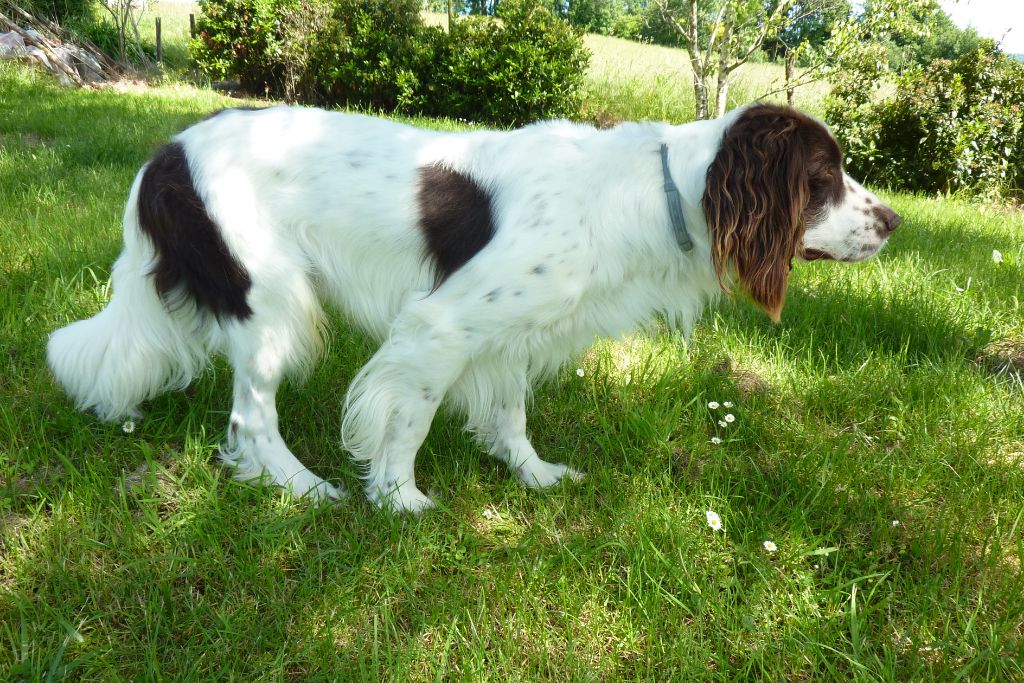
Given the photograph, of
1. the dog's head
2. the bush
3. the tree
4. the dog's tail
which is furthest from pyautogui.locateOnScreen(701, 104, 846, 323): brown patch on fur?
the bush

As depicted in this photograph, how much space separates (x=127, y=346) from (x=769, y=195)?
2.18 meters

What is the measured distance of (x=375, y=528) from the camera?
2.22m

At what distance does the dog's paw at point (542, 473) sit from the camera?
2.54 m

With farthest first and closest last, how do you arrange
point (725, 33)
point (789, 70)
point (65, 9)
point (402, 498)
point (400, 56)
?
point (65, 9) < point (400, 56) < point (789, 70) < point (725, 33) < point (402, 498)

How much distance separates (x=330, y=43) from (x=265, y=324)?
32.4ft

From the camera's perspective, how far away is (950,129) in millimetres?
7902

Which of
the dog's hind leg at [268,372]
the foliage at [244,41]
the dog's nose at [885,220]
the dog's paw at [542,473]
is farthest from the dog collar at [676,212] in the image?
the foliage at [244,41]

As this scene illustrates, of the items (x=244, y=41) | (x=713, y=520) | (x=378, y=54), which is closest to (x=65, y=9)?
(x=244, y=41)

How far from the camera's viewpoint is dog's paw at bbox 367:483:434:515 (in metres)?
2.31

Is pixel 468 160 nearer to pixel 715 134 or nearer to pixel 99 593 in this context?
pixel 715 134

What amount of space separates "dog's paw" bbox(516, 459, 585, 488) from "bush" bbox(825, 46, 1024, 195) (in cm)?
752

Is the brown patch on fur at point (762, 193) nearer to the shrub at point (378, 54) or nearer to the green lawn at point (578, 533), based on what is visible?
the green lawn at point (578, 533)

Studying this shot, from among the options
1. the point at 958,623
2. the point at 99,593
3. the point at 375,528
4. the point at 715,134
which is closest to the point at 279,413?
the point at 375,528

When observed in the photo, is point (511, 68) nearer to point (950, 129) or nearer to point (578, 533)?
point (950, 129)
